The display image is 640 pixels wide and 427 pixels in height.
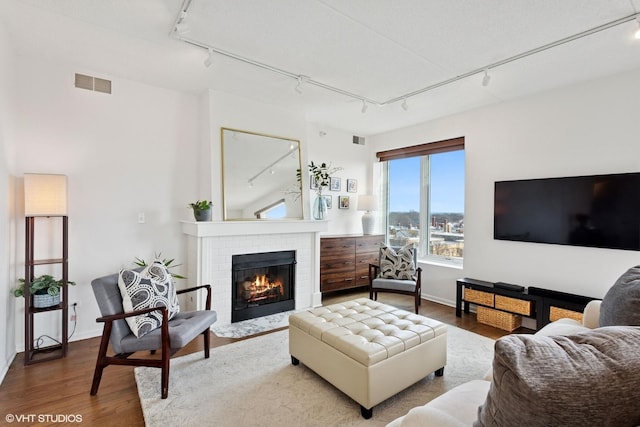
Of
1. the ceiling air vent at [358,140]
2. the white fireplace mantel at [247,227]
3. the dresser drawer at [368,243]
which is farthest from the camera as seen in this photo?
the ceiling air vent at [358,140]

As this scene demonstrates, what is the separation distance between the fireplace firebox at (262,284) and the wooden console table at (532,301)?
7.29 feet

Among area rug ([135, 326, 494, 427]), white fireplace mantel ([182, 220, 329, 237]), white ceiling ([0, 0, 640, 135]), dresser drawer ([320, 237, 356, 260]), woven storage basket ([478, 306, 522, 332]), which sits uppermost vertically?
white ceiling ([0, 0, 640, 135])

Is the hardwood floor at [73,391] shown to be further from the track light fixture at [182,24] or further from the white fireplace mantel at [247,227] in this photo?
the track light fixture at [182,24]

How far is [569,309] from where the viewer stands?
9.98ft

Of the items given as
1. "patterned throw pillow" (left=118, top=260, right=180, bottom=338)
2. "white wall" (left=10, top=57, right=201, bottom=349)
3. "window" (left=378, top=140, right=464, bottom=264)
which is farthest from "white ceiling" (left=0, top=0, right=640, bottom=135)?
"patterned throw pillow" (left=118, top=260, right=180, bottom=338)

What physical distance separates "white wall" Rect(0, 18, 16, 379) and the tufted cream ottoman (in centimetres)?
232

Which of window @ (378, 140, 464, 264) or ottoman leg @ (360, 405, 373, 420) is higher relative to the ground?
window @ (378, 140, 464, 264)

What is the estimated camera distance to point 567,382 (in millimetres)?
714

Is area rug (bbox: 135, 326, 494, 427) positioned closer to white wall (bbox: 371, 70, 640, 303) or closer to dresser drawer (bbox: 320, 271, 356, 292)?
white wall (bbox: 371, 70, 640, 303)

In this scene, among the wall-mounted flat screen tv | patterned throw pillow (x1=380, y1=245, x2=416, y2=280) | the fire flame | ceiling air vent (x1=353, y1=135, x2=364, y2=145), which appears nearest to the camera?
the wall-mounted flat screen tv

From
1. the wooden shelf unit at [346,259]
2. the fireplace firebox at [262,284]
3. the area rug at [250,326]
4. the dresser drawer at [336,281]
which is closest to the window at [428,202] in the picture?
the wooden shelf unit at [346,259]

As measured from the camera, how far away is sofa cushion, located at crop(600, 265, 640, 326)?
1574 millimetres

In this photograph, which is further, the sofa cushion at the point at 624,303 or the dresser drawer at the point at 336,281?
the dresser drawer at the point at 336,281

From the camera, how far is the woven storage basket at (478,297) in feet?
11.9
